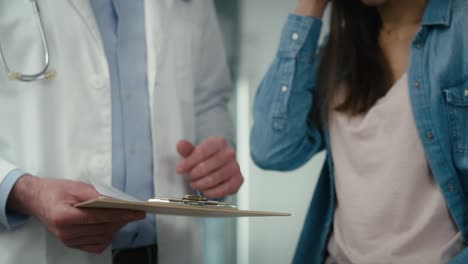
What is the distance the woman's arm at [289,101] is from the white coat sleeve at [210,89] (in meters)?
0.09

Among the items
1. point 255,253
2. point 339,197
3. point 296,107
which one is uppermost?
point 296,107

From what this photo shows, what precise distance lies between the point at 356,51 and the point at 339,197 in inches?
12.2

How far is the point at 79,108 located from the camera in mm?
824

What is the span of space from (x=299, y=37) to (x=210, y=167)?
13.5 inches

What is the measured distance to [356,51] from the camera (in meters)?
1.02

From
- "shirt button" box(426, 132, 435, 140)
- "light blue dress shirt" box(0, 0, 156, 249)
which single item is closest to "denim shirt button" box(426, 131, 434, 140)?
"shirt button" box(426, 132, 435, 140)

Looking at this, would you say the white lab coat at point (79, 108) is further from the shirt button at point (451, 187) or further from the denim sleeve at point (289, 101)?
the shirt button at point (451, 187)

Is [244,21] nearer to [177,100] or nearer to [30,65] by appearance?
→ [177,100]

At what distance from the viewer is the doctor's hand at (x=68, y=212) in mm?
659

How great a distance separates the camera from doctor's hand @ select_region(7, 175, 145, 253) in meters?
0.66

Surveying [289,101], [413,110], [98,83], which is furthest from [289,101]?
[98,83]

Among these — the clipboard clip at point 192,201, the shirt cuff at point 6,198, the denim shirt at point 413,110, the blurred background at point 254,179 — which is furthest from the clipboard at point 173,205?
the blurred background at point 254,179

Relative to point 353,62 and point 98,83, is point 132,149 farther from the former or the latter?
point 353,62

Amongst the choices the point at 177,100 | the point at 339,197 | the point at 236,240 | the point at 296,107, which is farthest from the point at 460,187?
the point at 236,240
